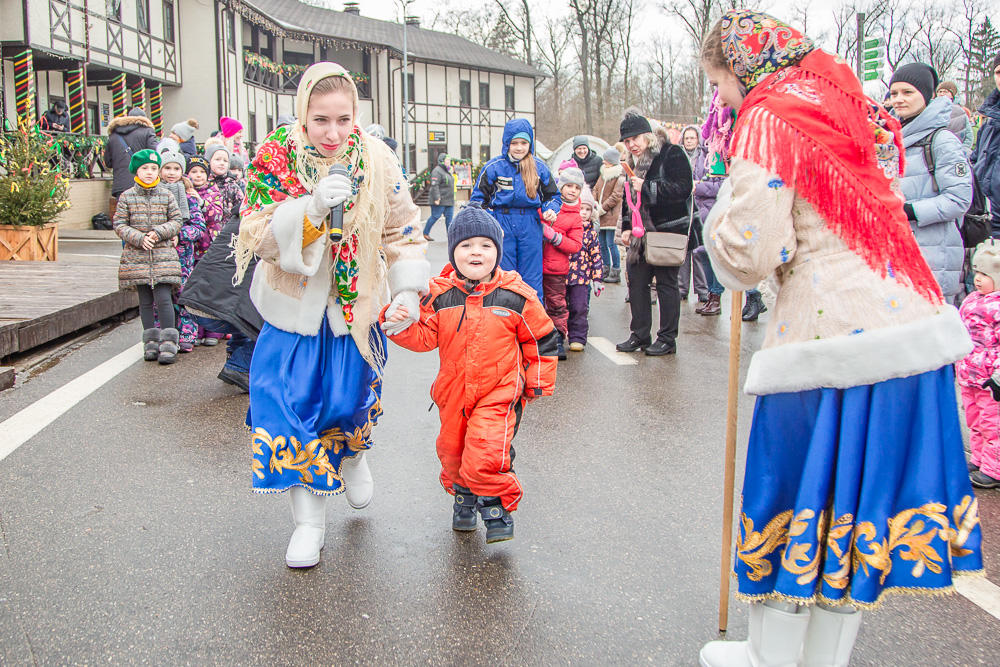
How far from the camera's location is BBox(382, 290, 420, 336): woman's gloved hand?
3191 mm

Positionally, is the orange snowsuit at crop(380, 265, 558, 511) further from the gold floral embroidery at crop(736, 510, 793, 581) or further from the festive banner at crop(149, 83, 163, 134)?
the festive banner at crop(149, 83, 163, 134)

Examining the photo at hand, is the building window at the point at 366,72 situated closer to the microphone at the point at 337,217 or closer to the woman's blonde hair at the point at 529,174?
the woman's blonde hair at the point at 529,174

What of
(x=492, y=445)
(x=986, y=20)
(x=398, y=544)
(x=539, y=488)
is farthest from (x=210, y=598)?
(x=986, y=20)

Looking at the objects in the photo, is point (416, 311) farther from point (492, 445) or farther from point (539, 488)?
point (539, 488)

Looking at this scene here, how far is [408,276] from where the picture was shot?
3.27 meters

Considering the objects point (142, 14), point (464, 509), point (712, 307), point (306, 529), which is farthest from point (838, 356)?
point (142, 14)

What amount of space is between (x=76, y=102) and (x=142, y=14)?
3875mm

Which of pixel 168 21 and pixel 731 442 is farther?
pixel 168 21

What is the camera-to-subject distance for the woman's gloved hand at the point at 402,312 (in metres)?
3.19

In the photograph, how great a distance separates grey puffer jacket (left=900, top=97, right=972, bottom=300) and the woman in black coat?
7.61 ft

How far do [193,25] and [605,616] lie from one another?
1155 inches

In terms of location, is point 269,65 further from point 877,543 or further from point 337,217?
point 877,543

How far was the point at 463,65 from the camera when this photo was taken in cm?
4391

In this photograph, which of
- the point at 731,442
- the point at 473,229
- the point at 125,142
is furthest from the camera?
the point at 125,142
